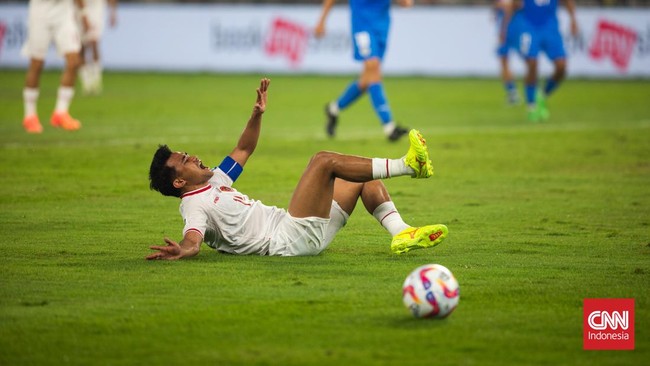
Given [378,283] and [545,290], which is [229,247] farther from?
[545,290]

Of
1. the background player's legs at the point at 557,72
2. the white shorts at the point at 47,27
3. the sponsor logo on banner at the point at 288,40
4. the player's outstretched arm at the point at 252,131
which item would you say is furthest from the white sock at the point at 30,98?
the sponsor logo on banner at the point at 288,40

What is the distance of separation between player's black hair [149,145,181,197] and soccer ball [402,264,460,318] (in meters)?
2.54

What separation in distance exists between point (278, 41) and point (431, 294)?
2588 cm

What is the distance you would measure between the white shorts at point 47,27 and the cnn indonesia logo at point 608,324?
41.0 feet

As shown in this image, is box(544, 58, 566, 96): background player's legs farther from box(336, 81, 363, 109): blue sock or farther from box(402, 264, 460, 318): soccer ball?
box(402, 264, 460, 318): soccer ball

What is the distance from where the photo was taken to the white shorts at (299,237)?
8.43 metres

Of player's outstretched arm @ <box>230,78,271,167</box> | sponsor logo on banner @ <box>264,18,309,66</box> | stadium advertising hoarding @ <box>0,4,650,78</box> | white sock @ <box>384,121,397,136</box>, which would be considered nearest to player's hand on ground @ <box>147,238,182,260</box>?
player's outstretched arm @ <box>230,78,271,167</box>

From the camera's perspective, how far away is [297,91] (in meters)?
27.5

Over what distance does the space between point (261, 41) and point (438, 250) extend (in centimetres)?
2360

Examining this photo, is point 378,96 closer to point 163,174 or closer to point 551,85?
point 551,85

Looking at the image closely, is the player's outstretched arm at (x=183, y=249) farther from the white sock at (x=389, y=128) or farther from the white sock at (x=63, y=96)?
the white sock at (x=63, y=96)

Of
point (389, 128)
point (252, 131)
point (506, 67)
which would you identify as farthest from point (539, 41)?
point (252, 131)

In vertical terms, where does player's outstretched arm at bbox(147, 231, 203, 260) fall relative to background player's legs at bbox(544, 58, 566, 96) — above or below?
above

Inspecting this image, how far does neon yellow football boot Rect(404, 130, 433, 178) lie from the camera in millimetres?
8147
